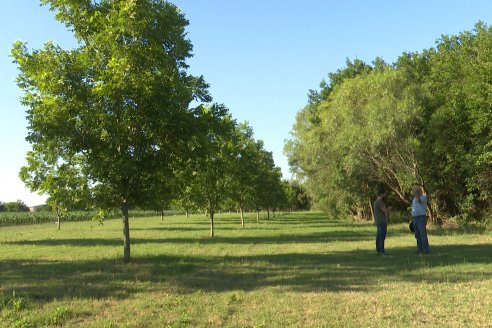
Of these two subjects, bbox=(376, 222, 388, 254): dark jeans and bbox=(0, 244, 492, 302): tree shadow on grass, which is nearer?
bbox=(0, 244, 492, 302): tree shadow on grass

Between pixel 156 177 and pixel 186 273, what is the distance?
3.96 meters

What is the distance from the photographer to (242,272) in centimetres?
1148

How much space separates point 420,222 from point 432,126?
12.1 m

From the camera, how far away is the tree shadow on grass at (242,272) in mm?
9344

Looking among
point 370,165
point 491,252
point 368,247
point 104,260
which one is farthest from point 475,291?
point 370,165

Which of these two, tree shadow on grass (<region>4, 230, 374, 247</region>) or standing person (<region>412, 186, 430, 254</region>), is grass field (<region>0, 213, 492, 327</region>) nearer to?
standing person (<region>412, 186, 430, 254</region>)

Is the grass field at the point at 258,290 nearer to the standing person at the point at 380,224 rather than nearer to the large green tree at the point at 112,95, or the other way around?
the standing person at the point at 380,224

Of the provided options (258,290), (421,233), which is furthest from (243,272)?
(421,233)

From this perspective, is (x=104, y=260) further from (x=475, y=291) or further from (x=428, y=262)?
(x=475, y=291)

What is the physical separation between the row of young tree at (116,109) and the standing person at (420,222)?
669 centimetres

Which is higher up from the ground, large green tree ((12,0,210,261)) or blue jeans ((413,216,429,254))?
large green tree ((12,0,210,261))

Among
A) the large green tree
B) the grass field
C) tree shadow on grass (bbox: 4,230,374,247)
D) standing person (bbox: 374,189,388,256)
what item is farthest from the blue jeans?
the large green tree

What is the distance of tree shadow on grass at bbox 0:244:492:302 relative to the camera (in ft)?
30.7

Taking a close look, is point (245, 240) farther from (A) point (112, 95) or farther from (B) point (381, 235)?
(A) point (112, 95)
